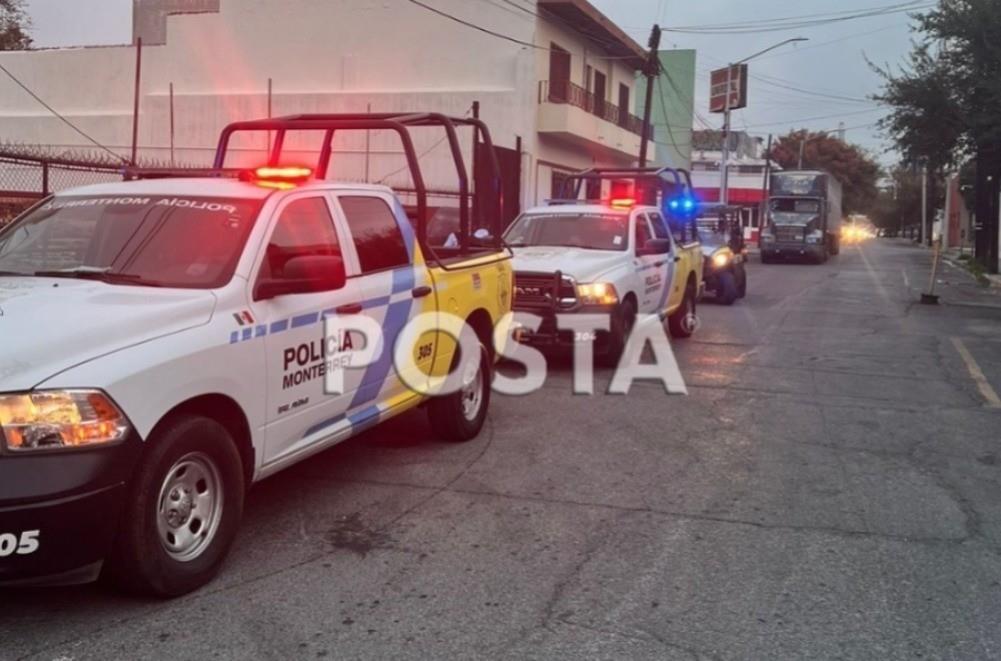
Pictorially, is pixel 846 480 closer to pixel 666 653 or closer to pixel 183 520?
pixel 666 653

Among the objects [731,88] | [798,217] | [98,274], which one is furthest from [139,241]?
[731,88]

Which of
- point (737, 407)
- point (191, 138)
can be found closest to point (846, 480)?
point (737, 407)

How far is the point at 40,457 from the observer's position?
11.9 feet

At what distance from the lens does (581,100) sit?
30719 mm

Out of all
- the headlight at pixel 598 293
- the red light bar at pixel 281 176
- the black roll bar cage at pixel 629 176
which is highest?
the black roll bar cage at pixel 629 176

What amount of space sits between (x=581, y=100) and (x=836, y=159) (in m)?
63.6

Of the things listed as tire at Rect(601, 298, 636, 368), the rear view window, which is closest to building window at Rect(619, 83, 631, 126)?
tire at Rect(601, 298, 636, 368)

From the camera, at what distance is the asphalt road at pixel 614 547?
157 inches

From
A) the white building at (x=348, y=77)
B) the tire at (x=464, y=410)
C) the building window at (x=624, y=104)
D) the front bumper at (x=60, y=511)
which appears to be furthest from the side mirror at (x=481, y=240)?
the building window at (x=624, y=104)

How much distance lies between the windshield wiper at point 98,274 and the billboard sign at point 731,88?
4263 centimetres

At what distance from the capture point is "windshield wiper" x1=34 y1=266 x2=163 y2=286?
4.76 meters

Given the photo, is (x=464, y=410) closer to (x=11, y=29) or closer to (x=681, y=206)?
(x=681, y=206)

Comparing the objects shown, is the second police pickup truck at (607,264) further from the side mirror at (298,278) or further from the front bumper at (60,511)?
the front bumper at (60,511)

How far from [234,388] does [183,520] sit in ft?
2.04
